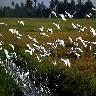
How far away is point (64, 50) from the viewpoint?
32375 mm

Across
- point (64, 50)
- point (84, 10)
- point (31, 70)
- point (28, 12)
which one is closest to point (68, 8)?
point (84, 10)

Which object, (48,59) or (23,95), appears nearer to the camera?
(23,95)

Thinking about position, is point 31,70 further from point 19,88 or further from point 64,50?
point 64,50

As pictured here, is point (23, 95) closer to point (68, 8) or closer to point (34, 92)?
point (34, 92)

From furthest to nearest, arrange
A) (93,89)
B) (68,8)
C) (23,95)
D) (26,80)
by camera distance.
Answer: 1. (68,8)
2. (26,80)
3. (23,95)
4. (93,89)

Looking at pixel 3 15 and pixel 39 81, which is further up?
pixel 39 81

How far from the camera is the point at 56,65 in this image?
72.3 feet

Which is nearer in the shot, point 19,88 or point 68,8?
point 19,88

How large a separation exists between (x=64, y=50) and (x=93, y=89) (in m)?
16.2

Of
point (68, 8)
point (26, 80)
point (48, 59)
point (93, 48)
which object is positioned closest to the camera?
point (26, 80)

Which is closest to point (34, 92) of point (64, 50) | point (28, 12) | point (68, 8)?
point (64, 50)

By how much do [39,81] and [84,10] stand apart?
3849 inches

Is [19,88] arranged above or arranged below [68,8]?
above

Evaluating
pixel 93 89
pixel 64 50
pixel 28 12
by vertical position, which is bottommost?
pixel 28 12
